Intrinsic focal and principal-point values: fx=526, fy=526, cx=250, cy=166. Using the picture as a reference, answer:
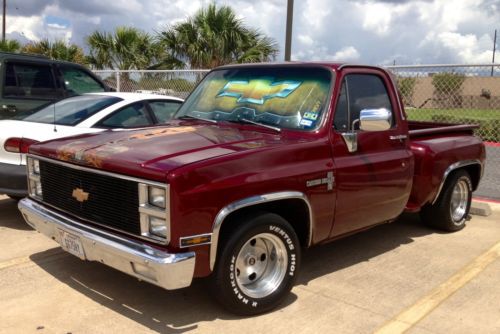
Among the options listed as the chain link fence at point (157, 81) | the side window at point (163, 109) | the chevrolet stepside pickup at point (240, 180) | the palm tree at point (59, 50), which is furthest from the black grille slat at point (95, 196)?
the palm tree at point (59, 50)

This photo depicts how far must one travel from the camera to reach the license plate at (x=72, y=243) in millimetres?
3836

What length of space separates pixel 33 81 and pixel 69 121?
2352 millimetres

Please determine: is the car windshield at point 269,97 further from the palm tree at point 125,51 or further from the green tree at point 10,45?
the green tree at point 10,45

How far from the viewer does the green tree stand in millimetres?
26108

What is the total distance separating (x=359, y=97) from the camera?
481cm

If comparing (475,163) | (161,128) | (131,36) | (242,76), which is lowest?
(475,163)

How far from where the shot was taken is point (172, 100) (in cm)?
709

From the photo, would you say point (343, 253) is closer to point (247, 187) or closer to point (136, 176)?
point (247, 187)

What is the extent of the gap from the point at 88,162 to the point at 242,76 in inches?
73.0

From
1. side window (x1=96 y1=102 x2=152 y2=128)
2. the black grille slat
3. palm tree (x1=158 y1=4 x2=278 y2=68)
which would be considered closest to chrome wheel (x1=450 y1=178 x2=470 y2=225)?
side window (x1=96 y1=102 x2=152 y2=128)

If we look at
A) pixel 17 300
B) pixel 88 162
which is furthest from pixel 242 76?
pixel 17 300

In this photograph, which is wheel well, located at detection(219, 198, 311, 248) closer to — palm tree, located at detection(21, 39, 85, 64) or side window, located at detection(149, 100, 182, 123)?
side window, located at detection(149, 100, 182, 123)

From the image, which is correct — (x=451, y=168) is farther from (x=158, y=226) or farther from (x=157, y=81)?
(x=157, y=81)

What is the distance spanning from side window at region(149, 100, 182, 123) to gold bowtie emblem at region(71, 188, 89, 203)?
288 cm
